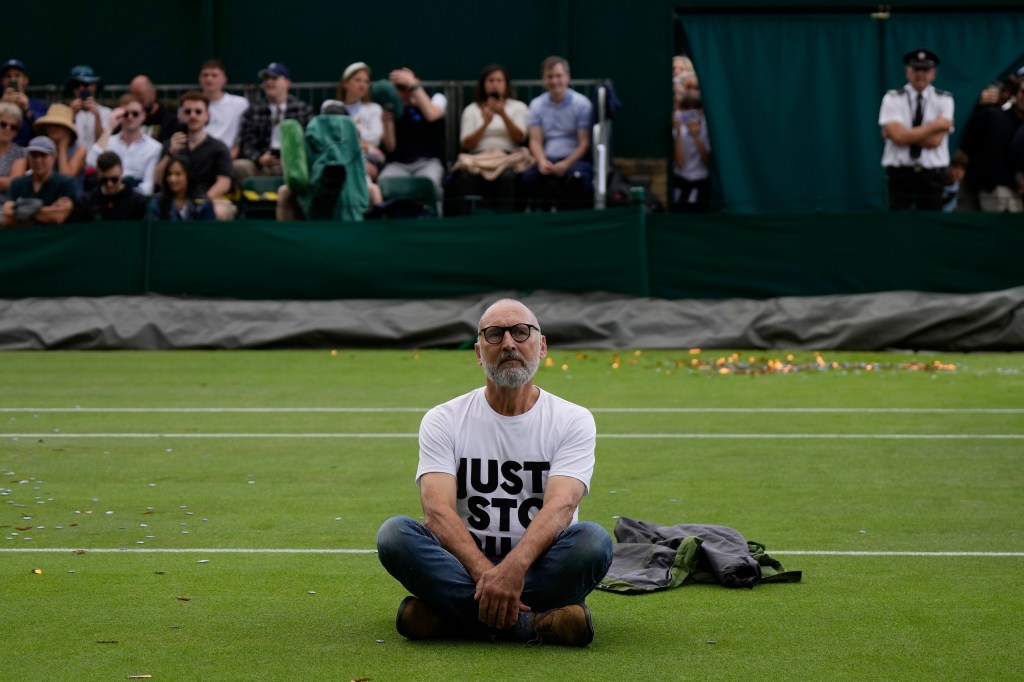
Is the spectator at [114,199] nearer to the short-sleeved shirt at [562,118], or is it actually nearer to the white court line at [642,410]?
the short-sleeved shirt at [562,118]

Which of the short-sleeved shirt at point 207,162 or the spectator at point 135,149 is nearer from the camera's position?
the short-sleeved shirt at point 207,162

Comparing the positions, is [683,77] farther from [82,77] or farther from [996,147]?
[82,77]

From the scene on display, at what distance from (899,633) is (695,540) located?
1.28 meters

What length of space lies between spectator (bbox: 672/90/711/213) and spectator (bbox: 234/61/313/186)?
5056mm

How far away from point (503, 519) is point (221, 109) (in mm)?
15142

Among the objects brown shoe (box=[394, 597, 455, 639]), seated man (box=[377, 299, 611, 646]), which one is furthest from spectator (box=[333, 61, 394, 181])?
brown shoe (box=[394, 597, 455, 639])

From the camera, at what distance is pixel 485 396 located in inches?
241

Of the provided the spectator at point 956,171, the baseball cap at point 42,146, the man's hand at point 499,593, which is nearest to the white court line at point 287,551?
the man's hand at point 499,593

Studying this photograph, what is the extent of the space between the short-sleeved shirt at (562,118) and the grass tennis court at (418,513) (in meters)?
4.46

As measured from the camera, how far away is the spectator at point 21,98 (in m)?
20.4

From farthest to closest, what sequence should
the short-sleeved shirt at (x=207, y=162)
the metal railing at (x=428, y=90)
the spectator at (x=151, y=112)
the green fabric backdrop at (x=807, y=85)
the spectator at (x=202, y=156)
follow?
the metal railing at (x=428, y=90) → the green fabric backdrop at (x=807, y=85) → the spectator at (x=151, y=112) → the short-sleeved shirt at (x=207, y=162) → the spectator at (x=202, y=156)

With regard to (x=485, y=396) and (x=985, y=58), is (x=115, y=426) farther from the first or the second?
(x=985, y=58)

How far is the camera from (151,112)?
20859 millimetres

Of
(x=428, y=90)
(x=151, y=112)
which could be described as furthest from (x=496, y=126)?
(x=151, y=112)
